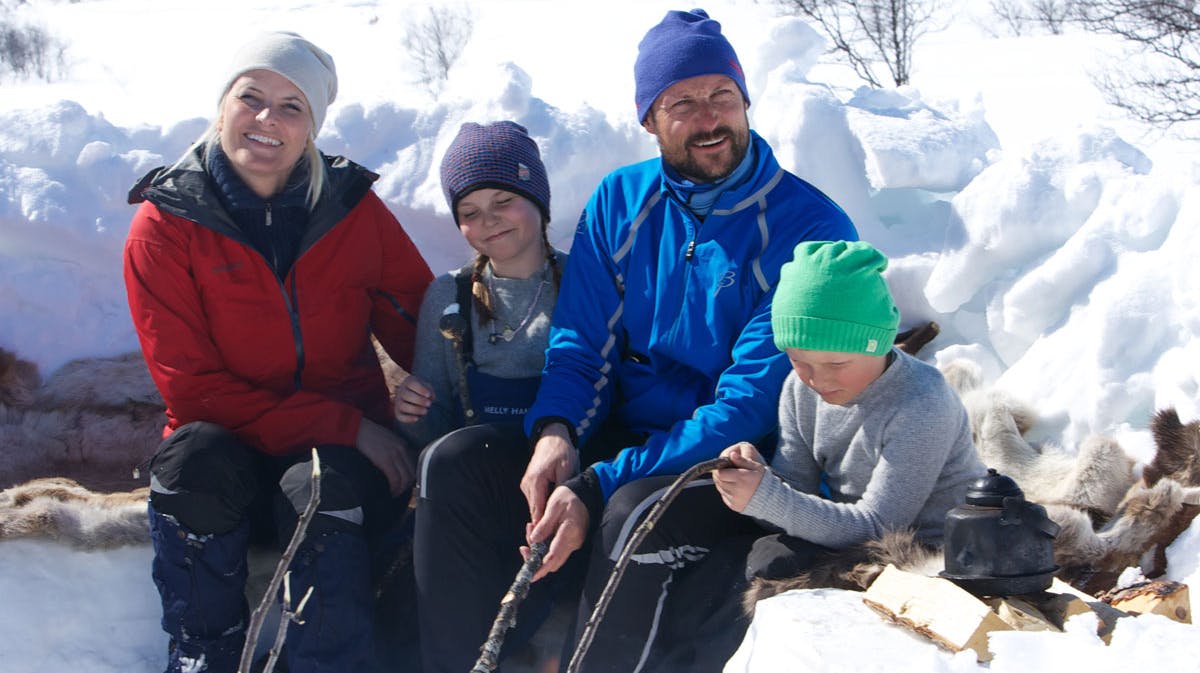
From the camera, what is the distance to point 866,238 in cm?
396

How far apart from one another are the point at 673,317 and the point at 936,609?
975mm

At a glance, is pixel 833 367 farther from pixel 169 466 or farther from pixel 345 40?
pixel 345 40

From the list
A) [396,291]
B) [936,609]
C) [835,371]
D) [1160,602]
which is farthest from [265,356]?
[1160,602]

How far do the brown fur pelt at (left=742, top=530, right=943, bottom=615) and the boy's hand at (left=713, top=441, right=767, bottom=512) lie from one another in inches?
6.3

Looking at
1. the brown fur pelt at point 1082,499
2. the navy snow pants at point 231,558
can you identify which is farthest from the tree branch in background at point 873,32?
the navy snow pants at point 231,558

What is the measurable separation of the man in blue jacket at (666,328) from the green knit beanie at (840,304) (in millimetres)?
292

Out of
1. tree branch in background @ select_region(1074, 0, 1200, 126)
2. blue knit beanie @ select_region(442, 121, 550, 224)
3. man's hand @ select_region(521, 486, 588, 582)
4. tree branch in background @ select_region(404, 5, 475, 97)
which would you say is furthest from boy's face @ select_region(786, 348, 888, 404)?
tree branch in background @ select_region(404, 5, 475, 97)

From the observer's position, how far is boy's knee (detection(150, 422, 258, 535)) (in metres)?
2.30

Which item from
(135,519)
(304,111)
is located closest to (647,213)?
(304,111)

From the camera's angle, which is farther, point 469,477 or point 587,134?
point 587,134

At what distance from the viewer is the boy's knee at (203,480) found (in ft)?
7.55

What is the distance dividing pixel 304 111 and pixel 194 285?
0.51 meters

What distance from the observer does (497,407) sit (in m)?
2.63

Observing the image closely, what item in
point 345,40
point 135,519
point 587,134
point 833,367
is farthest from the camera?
point 345,40
